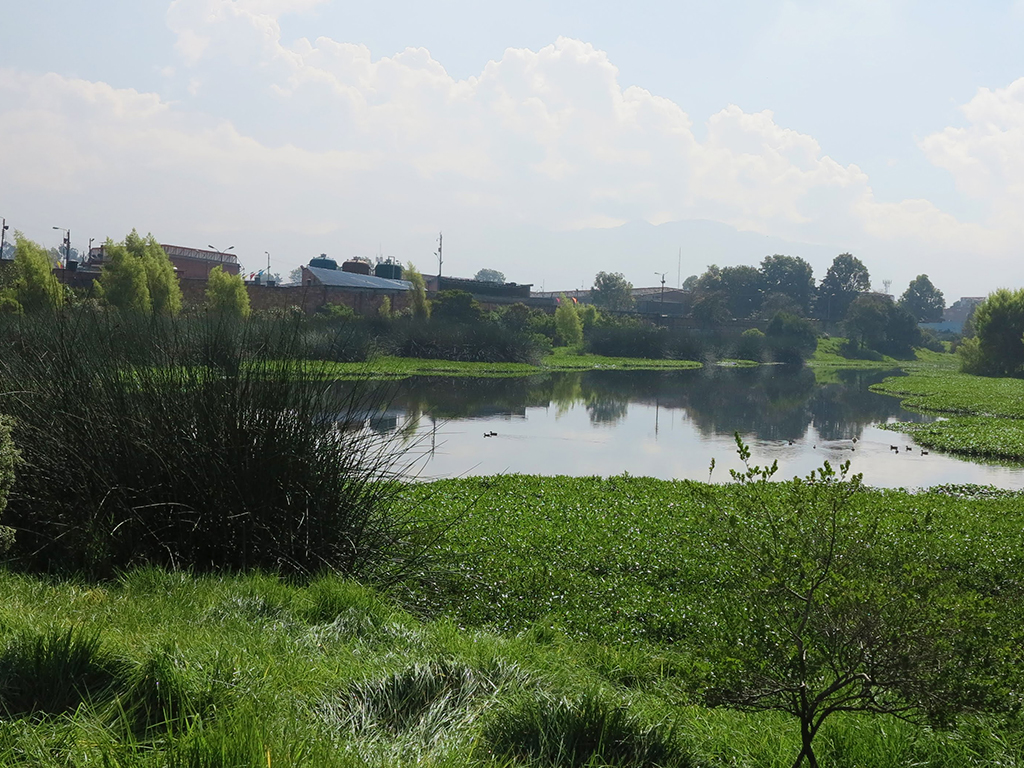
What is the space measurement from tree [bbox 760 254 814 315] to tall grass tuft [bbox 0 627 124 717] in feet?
364

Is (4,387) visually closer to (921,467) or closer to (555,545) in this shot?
(555,545)

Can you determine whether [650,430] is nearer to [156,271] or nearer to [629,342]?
[156,271]

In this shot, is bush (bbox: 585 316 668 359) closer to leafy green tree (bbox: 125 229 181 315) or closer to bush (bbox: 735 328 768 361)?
bush (bbox: 735 328 768 361)

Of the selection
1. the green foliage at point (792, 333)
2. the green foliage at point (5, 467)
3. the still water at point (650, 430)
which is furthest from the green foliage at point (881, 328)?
the green foliage at point (5, 467)

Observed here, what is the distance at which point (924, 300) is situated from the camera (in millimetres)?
122000

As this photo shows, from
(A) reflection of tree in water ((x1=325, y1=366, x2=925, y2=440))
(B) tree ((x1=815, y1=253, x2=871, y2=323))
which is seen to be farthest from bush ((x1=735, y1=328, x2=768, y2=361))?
(B) tree ((x1=815, y1=253, x2=871, y2=323))

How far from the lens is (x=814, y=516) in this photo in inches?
146

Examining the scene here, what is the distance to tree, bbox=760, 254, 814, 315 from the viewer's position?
10876 centimetres

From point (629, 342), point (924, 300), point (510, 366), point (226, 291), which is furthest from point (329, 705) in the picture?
point (924, 300)

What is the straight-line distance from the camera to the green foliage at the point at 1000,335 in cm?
5166

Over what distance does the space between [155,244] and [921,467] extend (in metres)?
34.2

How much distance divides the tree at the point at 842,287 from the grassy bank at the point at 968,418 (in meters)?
72.3

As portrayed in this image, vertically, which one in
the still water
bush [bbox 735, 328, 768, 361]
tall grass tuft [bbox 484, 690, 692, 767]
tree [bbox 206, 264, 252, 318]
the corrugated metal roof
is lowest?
the still water

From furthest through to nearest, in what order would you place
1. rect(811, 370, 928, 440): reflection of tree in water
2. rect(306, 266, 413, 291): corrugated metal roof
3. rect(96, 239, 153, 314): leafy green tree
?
rect(306, 266, 413, 291): corrugated metal roof
rect(96, 239, 153, 314): leafy green tree
rect(811, 370, 928, 440): reflection of tree in water
